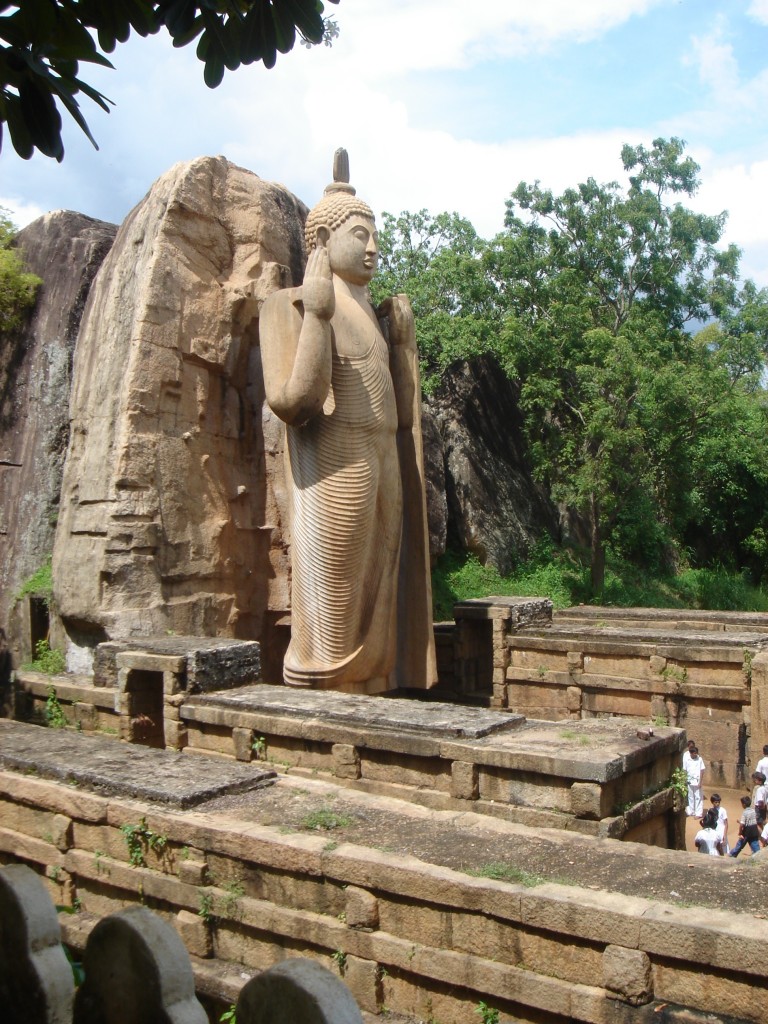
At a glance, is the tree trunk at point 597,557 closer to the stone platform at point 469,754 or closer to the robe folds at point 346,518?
the robe folds at point 346,518

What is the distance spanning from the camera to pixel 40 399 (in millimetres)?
10633

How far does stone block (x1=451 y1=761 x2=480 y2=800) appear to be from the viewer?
552 cm

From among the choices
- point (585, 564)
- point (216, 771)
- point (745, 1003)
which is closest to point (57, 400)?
point (216, 771)

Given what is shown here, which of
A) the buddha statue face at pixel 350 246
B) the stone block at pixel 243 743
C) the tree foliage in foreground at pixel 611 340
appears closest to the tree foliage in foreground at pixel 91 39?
the stone block at pixel 243 743

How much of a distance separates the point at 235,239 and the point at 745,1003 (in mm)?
8210

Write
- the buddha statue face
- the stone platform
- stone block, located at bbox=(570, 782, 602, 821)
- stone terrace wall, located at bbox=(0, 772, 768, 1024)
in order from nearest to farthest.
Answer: stone terrace wall, located at bbox=(0, 772, 768, 1024) < stone block, located at bbox=(570, 782, 602, 821) < the stone platform < the buddha statue face

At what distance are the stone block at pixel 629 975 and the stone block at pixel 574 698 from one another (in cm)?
567

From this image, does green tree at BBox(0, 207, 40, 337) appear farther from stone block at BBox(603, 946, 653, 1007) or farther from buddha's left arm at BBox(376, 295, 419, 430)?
stone block at BBox(603, 946, 653, 1007)

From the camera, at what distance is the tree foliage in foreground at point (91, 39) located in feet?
9.51

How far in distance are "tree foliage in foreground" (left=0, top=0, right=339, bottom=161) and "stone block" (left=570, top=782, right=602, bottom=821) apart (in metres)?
3.66

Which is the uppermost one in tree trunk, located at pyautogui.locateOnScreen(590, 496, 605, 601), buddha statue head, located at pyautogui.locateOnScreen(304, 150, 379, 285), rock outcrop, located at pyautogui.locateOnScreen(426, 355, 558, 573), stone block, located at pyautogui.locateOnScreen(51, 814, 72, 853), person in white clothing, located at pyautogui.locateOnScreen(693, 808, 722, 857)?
buddha statue head, located at pyautogui.locateOnScreen(304, 150, 379, 285)

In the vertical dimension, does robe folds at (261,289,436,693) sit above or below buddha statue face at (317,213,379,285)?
below

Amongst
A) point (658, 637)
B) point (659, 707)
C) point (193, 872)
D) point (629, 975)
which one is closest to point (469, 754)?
point (193, 872)

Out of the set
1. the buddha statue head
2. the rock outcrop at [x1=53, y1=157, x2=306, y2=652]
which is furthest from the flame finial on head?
the rock outcrop at [x1=53, y1=157, x2=306, y2=652]
